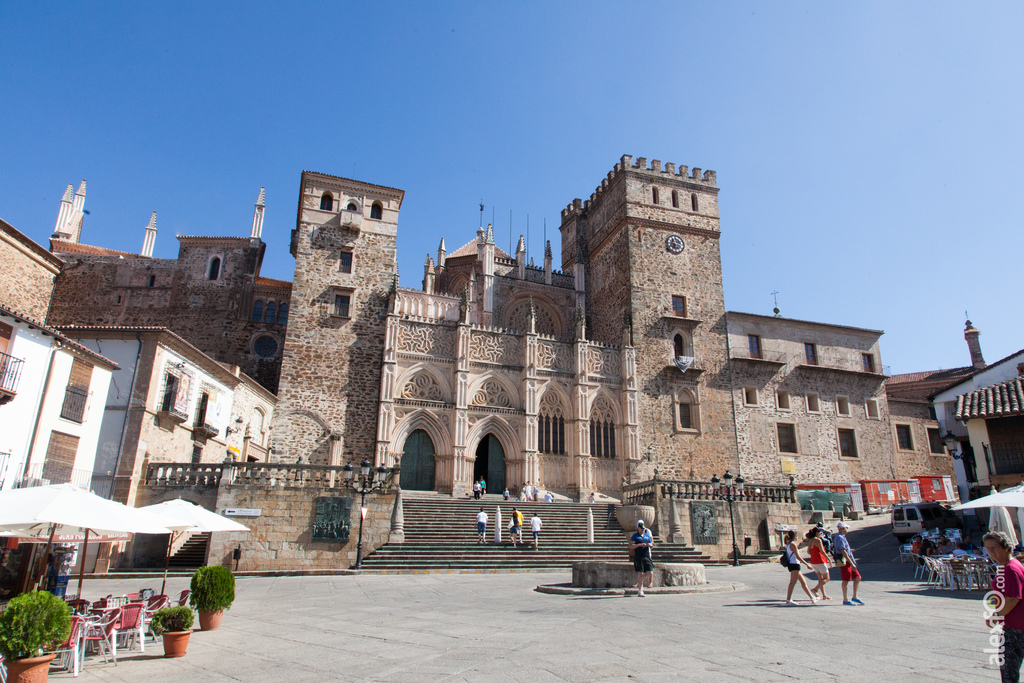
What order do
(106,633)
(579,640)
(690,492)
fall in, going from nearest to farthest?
(579,640), (106,633), (690,492)

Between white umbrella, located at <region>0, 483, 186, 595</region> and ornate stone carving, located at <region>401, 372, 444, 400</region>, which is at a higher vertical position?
ornate stone carving, located at <region>401, 372, 444, 400</region>

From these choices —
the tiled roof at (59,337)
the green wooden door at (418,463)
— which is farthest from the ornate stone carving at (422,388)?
the tiled roof at (59,337)

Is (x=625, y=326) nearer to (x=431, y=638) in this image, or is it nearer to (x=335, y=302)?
(x=335, y=302)

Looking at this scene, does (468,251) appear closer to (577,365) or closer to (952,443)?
(577,365)

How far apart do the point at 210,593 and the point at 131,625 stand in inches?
46.2

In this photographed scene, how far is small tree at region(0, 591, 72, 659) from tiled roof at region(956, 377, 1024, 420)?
2629 cm

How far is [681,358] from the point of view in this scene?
119ft

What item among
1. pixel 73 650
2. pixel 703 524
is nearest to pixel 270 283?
pixel 703 524

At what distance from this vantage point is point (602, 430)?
1345 inches

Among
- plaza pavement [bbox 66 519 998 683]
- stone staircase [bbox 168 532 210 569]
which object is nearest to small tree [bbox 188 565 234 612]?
plaza pavement [bbox 66 519 998 683]

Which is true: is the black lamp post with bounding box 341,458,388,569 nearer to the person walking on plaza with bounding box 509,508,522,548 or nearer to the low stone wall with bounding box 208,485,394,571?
the low stone wall with bounding box 208,485,394,571

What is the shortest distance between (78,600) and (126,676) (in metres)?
2.41

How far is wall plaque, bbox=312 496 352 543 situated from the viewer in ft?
71.1

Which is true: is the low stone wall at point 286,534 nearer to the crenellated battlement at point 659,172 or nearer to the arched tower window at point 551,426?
the arched tower window at point 551,426
